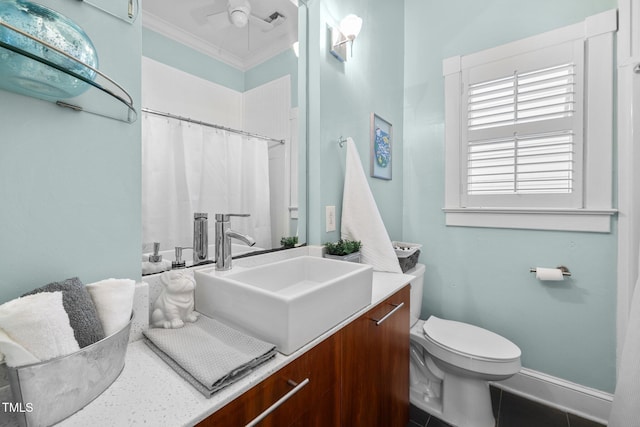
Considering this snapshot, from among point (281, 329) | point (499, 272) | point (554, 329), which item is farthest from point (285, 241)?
point (554, 329)

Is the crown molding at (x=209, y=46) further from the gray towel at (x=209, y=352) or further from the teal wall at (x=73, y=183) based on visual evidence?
the gray towel at (x=209, y=352)

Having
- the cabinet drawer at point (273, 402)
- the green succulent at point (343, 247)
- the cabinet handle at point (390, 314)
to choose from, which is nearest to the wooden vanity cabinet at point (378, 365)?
the cabinet handle at point (390, 314)

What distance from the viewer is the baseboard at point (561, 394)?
1382 millimetres

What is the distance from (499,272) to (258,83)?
1764 millimetres

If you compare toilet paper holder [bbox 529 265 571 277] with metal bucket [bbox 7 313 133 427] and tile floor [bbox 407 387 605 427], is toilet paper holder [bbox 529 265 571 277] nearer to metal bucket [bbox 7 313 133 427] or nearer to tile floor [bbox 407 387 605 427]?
tile floor [bbox 407 387 605 427]

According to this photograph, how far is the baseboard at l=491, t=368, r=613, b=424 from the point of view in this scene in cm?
138

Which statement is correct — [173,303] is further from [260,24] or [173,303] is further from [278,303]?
[260,24]

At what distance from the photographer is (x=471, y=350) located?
1.28 m

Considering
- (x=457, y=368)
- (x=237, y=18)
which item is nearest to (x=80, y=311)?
(x=237, y=18)

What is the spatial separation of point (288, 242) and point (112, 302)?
31.2 inches

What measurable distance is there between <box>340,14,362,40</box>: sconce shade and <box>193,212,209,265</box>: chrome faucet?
1178mm

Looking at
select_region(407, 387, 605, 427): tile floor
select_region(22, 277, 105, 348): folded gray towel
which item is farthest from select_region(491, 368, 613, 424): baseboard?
select_region(22, 277, 105, 348): folded gray towel

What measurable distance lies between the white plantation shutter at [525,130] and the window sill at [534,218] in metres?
0.05

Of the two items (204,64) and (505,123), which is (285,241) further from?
(505,123)
